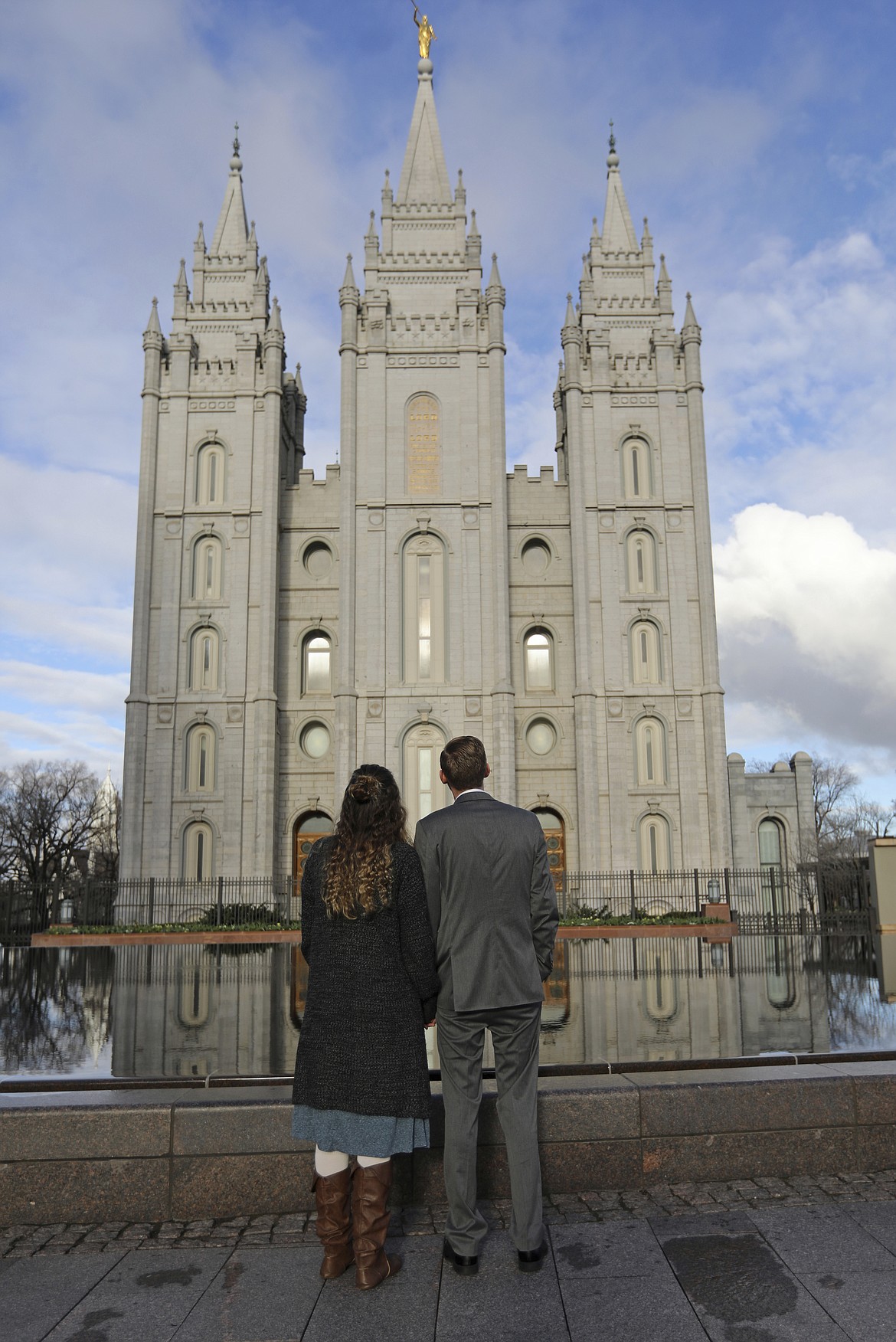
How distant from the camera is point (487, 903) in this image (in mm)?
4363

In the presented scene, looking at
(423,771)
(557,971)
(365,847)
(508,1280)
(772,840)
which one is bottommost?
(557,971)

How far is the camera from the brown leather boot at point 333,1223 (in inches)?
A: 160

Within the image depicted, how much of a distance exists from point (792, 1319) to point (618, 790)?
30.9 metres

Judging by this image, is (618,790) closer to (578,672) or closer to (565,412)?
(578,672)

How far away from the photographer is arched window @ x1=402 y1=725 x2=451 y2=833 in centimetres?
3369

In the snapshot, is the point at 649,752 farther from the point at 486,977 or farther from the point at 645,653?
the point at 486,977

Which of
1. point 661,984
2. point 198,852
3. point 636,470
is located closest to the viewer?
point 661,984

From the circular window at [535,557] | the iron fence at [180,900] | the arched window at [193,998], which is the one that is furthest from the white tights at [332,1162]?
the circular window at [535,557]

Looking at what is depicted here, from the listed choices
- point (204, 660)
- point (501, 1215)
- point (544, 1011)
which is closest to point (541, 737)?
point (204, 660)

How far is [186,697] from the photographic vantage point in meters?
34.8

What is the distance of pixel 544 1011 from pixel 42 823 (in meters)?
49.8

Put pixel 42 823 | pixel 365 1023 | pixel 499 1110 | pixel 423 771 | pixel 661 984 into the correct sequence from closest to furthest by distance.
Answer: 1. pixel 365 1023
2. pixel 499 1110
3. pixel 661 984
4. pixel 423 771
5. pixel 42 823

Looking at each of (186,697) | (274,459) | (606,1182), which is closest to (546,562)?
(274,459)

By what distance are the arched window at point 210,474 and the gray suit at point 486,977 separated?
33730 mm
